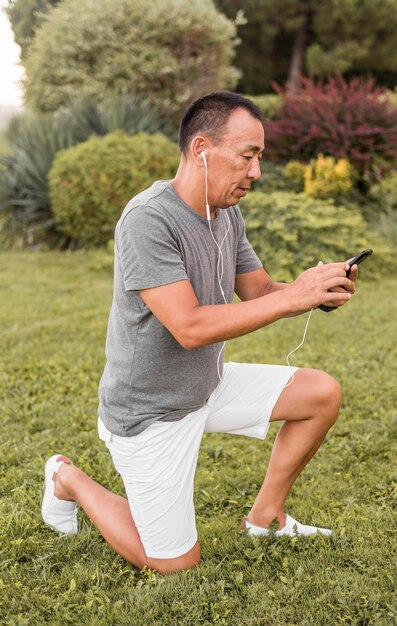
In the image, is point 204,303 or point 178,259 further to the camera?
point 204,303

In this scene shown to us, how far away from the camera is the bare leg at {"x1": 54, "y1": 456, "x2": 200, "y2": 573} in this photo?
105 inches

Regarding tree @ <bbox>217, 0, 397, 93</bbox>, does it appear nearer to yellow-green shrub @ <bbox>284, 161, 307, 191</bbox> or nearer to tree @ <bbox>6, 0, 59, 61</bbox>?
tree @ <bbox>6, 0, 59, 61</bbox>

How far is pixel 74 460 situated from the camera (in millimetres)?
3637

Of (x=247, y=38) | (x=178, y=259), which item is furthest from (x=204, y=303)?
(x=247, y=38)

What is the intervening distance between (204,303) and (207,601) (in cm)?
108

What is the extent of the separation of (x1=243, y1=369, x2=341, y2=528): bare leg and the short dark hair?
41.7 inches

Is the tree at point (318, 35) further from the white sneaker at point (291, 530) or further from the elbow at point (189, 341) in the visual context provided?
the elbow at point (189, 341)

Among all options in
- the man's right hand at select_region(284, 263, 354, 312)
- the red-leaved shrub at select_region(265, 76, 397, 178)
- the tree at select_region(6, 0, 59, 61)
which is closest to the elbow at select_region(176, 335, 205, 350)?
the man's right hand at select_region(284, 263, 354, 312)

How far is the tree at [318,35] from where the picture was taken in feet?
65.5

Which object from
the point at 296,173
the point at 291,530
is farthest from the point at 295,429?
the point at 296,173

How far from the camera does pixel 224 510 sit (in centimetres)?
323

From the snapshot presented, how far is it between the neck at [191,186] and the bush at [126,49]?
961 cm

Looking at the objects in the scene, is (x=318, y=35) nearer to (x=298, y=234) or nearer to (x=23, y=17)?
(x=23, y=17)

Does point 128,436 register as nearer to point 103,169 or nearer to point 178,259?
point 178,259
